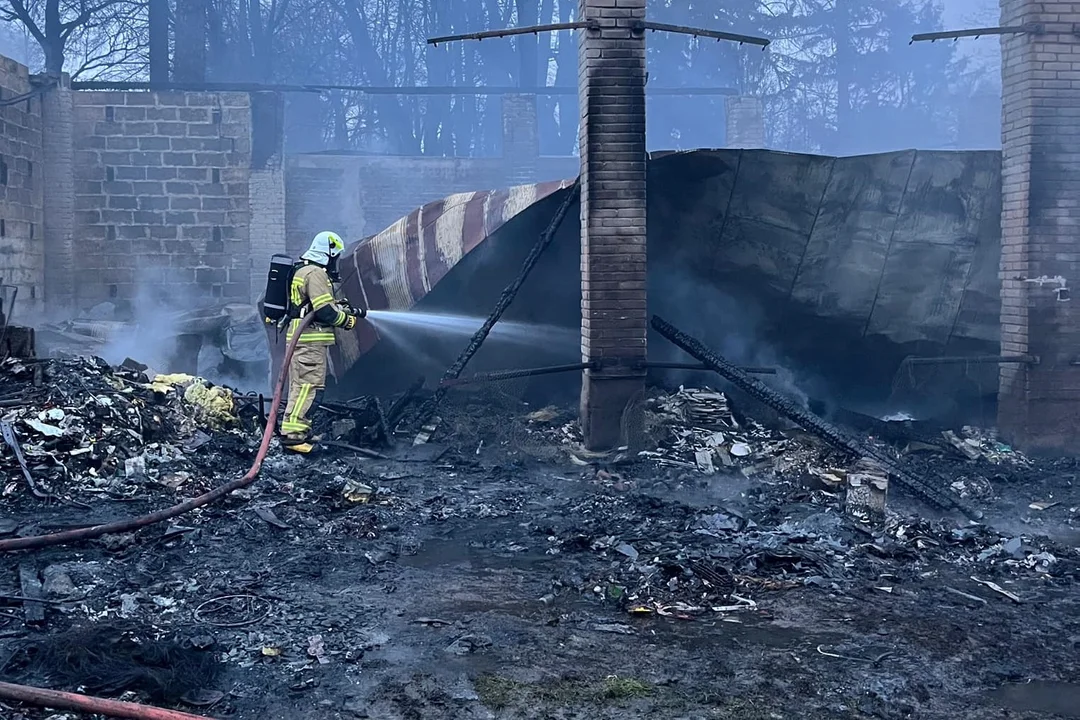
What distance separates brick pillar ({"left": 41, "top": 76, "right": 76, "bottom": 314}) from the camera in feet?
52.6

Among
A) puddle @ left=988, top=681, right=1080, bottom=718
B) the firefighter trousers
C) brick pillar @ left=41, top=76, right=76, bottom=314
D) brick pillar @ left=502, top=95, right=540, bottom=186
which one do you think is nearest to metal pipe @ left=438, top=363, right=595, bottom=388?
the firefighter trousers

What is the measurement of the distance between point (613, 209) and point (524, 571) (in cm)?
385

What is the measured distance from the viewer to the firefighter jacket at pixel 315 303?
797 centimetres

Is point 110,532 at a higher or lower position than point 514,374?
lower

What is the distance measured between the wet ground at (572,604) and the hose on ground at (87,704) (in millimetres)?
246

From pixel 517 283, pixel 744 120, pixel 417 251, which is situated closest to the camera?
pixel 517 283

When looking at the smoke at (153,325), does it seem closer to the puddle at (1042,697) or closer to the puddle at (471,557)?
the puddle at (471,557)

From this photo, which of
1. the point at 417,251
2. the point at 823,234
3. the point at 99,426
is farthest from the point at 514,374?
the point at 99,426

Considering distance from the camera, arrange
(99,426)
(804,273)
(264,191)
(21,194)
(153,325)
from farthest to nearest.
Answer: (264,191), (21,194), (153,325), (804,273), (99,426)

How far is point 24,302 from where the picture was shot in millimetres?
15516

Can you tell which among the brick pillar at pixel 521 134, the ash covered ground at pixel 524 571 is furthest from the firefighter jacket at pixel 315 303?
the brick pillar at pixel 521 134

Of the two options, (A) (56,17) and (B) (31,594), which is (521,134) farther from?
(B) (31,594)

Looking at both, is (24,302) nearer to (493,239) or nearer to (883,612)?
(493,239)

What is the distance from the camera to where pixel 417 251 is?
996cm
